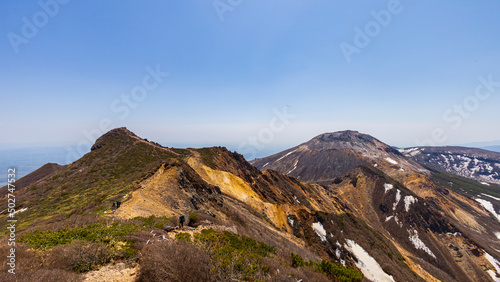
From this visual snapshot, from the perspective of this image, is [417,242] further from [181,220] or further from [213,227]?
[181,220]

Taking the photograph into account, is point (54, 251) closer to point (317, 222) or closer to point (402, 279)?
point (317, 222)

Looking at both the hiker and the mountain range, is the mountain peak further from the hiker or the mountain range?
the hiker

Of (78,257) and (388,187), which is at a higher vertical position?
(78,257)

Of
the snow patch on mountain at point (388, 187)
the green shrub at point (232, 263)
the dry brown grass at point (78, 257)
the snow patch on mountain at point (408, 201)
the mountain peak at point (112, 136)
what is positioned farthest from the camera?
the snow patch on mountain at point (388, 187)

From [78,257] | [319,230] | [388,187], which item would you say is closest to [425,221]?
[388,187]

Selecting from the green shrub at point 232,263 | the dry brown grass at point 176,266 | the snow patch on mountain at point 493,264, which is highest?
the dry brown grass at point 176,266

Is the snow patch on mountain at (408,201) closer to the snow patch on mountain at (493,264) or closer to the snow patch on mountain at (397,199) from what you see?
the snow patch on mountain at (397,199)

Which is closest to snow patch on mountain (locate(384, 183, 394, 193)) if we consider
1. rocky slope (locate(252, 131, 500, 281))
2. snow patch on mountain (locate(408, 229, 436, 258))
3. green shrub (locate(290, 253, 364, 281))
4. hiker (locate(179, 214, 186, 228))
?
rocky slope (locate(252, 131, 500, 281))

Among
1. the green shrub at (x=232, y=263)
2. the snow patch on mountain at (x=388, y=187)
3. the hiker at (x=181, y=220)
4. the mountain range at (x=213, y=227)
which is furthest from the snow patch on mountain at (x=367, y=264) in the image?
the snow patch on mountain at (x=388, y=187)

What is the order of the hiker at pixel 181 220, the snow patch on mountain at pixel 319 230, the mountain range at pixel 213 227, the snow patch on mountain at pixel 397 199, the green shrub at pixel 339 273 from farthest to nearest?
the snow patch on mountain at pixel 397 199 < the snow patch on mountain at pixel 319 230 < the hiker at pixel 181 220 < the green shrub at pixel 339 273 < the mountain range at pixel 213 227
